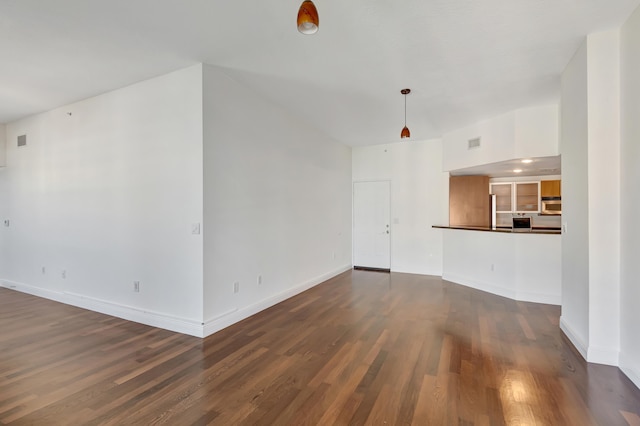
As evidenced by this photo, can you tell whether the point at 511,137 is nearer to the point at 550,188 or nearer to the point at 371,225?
the point at 550,188

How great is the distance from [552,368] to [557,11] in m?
2.97

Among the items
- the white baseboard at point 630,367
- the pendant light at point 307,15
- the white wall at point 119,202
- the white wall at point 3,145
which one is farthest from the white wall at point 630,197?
the white wall at point 3,145

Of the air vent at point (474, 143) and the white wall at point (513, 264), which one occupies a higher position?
the air vent at point (474, 143)

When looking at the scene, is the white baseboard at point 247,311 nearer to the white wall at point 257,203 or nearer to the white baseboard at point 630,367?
the white wall at point 257,203

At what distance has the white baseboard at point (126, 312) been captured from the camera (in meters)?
3.33

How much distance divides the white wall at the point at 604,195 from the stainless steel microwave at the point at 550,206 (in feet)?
14.9

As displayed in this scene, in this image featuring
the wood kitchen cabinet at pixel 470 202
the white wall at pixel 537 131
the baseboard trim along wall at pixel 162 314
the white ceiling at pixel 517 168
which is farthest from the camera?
the wood kitchen cabinet at pixel 470 202

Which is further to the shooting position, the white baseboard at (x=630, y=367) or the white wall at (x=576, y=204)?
the white wall at (x=576, y=204)

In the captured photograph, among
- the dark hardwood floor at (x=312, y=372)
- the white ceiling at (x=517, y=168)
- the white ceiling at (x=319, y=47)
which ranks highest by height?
the white ceiling at (x=319, y=47)

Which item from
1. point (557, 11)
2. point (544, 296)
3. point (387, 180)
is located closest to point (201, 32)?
point (557, 11)

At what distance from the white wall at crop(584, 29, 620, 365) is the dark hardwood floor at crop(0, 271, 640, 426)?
33 cm

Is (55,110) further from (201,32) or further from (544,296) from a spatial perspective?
(544,296)

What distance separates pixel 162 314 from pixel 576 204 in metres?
4.63

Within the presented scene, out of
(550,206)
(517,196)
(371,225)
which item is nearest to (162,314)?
(371,225)
